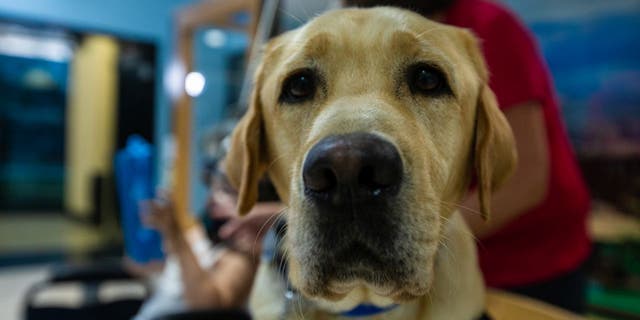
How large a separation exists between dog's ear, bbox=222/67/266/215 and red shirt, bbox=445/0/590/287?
349 millimetres

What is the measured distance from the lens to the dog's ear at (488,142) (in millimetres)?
685

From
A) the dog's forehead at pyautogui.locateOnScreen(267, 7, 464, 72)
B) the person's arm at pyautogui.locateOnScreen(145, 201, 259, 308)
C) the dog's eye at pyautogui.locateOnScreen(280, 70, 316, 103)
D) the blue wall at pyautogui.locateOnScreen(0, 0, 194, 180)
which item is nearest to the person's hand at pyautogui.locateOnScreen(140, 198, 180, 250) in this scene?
the person's arm at pyautogui.locateOnScreen(145, 201, 259, 308)

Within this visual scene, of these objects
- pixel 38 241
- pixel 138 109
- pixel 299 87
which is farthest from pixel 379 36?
pixel 38 241

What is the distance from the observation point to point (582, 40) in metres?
2.93

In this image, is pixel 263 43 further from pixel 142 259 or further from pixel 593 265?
pixel 593 265

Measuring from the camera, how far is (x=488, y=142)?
70cm

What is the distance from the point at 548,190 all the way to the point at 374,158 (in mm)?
588

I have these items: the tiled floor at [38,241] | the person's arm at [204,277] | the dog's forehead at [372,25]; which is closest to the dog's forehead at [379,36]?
the dog's forehead at [372,25]

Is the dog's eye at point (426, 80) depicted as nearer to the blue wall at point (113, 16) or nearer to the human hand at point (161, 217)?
the human hand at point (161, 217)

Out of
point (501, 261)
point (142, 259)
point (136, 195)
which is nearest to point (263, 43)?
point (501, 261)

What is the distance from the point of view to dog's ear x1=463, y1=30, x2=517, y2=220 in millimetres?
685

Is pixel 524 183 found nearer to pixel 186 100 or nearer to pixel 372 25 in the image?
pixel 372 25

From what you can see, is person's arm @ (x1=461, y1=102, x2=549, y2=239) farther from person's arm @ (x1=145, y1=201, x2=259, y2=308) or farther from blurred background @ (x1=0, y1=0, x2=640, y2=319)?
blurred background @ (x1=0, y1=0, x2=640, y2=319)

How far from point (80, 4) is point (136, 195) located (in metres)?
4.52
